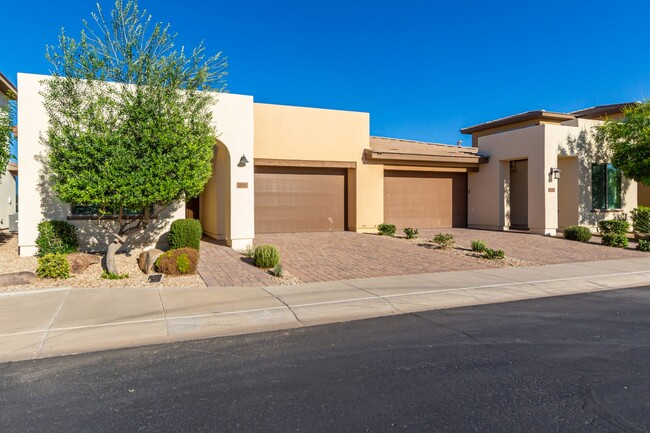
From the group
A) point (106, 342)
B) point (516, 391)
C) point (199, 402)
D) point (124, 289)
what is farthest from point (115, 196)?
point (516, 391)

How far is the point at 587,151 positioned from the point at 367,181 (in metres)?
10.2

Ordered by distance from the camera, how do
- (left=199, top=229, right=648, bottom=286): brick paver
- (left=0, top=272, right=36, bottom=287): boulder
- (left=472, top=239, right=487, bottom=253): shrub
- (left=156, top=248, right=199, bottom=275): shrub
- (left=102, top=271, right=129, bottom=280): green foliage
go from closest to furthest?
(left=0, top=272, right=36, bottom=287): boulder
(left=102, top=271, right=129, bottom=280): green foliage
(left=156, top=248, right=199, bottom=275): shrub
(left=199, top=229, right=648, bottom=286): brick paver
(left=472, top=239, right=487, bottom=253): shrub

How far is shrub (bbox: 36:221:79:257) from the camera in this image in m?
11.4

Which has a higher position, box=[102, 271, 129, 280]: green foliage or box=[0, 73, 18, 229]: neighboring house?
box=[0, 73, 18, 229]: neighboring house

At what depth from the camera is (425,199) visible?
→ 21812 mm

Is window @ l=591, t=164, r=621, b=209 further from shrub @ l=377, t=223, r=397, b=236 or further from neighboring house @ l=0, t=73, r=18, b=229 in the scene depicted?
neighboring house @ l=0, t=73, r=18, b=229

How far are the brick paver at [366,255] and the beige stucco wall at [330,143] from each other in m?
1.60

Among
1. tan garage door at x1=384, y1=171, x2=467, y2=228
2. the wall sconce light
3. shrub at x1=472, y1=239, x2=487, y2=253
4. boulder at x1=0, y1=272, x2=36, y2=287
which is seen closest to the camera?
boulder at x1=0, y1=272, x2=36, y2=287

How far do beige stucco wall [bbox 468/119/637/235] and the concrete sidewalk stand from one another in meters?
8.98

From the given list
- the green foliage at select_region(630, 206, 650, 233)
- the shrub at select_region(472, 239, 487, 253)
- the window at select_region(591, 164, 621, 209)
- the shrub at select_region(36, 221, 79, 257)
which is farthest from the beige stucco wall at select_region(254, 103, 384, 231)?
the green foliage at select_region(630, 206, 650, 233)

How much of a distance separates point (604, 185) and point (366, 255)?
14020 mm

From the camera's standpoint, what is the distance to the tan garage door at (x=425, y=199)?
829 inches

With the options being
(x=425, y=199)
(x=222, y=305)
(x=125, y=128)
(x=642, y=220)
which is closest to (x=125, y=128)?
(x=125, y=128)

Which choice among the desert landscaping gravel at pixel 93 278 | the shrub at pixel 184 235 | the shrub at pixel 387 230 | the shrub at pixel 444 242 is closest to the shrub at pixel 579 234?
the shrub at pixel 444 242
